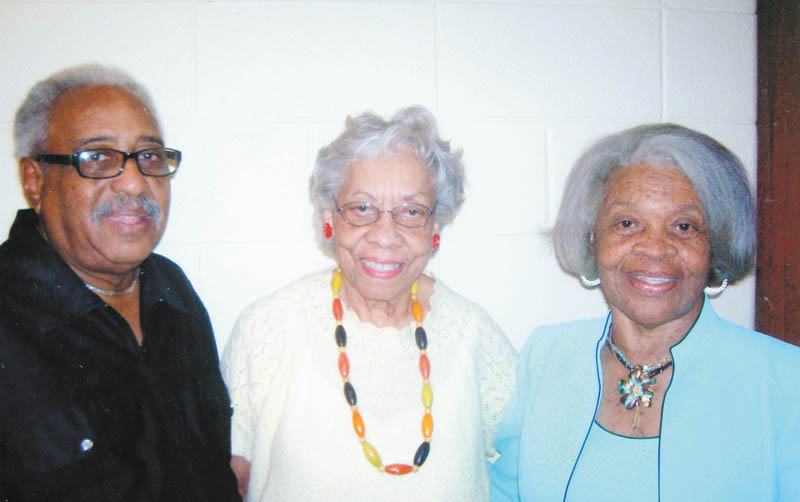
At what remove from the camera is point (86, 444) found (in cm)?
110

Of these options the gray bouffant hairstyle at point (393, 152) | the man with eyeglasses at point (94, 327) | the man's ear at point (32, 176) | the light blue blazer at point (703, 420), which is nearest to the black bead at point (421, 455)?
the light blue blazer at point (703, 420)

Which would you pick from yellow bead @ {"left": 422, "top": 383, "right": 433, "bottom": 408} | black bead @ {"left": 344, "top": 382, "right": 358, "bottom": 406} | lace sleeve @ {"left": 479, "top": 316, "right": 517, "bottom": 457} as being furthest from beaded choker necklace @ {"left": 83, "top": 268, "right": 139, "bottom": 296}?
lace sleeve @ {"left": 479, "top": 316, "right": 517, "bottom": 457}

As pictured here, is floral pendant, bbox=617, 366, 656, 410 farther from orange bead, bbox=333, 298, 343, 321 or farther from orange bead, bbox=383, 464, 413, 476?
orange bead, bbox=333, 298, 343, 321

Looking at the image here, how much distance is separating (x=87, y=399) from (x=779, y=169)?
8.54ft

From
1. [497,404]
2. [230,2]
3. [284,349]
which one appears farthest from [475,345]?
[230,2]

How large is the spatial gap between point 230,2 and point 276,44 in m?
0.24

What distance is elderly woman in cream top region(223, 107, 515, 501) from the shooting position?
1369mm

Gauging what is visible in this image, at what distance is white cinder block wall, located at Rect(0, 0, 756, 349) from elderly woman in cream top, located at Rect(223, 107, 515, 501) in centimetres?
39

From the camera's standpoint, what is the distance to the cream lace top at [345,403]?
1.36 meters

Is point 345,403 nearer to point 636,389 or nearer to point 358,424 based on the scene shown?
point 358,424

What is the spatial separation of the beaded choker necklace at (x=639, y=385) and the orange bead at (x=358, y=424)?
32.9 inches

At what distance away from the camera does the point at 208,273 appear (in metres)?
1.87

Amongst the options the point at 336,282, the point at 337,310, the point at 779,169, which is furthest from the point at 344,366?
the point at 779,169

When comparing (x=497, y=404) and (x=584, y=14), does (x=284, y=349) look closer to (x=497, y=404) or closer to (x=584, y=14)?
(x=497, y=404)
